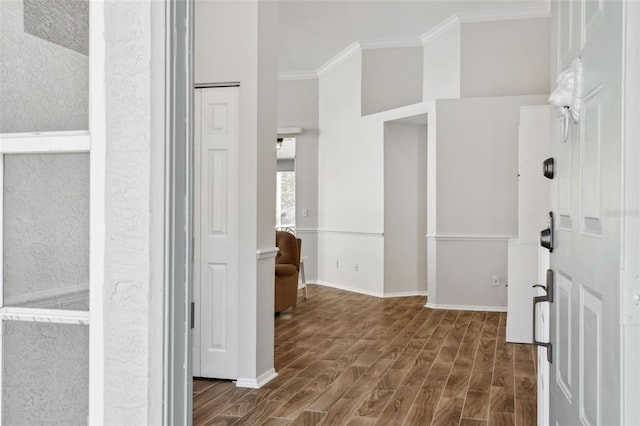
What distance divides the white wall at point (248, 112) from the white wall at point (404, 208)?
4265 millimetres

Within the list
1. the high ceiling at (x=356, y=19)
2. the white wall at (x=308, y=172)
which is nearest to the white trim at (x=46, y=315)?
the high ceiling at (x=356, y=19)

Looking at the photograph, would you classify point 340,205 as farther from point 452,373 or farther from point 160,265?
point 160,265

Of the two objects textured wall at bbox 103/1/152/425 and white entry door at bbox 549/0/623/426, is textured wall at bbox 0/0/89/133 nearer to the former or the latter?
textured wall at bbox 103/1/152/425

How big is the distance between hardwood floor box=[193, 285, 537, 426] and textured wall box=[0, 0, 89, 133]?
2488 millimetres

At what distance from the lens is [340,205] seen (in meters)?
8.88

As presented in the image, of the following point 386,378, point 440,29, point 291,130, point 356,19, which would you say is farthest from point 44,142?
point 291,130

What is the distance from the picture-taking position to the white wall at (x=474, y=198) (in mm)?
6957

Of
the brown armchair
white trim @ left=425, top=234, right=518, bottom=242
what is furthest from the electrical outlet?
the brown armchair

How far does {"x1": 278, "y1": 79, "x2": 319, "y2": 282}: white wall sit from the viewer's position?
941 centimetres

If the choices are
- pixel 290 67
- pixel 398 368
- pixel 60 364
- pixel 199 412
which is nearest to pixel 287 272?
pixel 398 368

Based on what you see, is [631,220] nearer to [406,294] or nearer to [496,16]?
[496,16]

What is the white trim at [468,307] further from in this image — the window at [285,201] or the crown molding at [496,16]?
the window at [285,201]

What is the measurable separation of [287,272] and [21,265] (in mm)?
5443

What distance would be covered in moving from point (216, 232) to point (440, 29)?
499 centimetres
